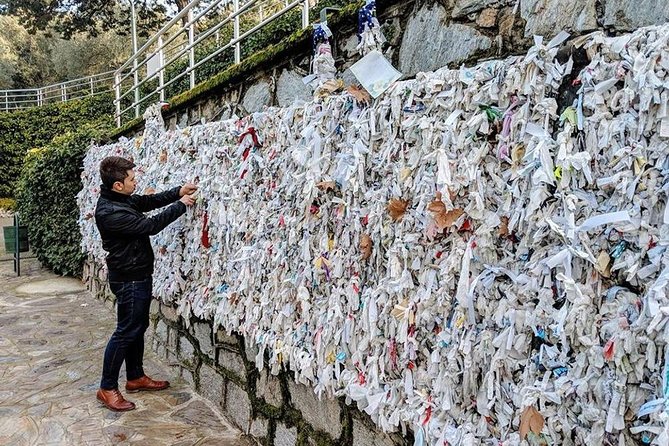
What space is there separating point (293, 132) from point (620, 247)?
5.38ft

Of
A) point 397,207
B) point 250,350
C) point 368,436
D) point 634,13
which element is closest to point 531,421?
point 397,207

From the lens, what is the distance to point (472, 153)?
1.56 metres

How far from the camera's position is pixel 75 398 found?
12.9 feet

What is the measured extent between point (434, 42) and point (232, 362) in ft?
7.51

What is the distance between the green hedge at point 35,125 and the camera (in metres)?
19.5

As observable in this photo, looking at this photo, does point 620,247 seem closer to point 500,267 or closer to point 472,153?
point 500,267

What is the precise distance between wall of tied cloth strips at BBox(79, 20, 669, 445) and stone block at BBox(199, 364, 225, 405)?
1036 millimetres

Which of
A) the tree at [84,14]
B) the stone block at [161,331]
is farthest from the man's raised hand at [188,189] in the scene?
the tree at [84,14]

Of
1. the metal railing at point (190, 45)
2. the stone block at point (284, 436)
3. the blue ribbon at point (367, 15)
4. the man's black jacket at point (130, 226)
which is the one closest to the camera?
the blue ribbon at point (367, 15)

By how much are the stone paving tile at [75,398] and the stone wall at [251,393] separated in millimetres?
135

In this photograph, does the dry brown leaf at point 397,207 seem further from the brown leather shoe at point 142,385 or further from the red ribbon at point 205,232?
the brown leather shoe at point 142,385

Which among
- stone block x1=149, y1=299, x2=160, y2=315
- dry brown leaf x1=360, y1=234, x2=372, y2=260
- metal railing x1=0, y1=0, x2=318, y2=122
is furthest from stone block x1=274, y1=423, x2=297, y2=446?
metal railing x1=0, y1=0, x2=318, y2=122

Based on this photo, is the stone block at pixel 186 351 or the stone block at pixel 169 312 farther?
the stone block at pixel 169 312

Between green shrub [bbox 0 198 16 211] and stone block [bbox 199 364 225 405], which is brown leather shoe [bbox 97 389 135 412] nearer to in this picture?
stone block [bbox 199 364 225 405]
